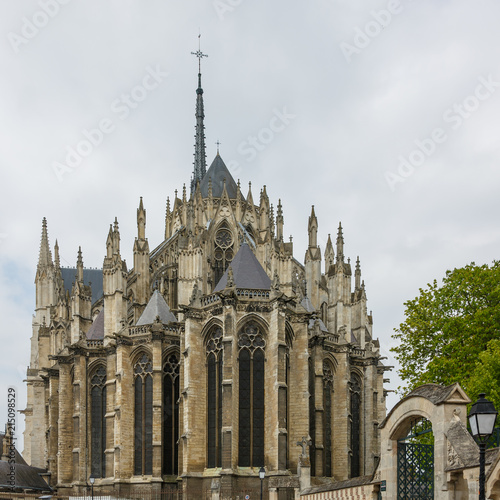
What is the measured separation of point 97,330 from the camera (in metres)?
46.9

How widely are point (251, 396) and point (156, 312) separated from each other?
874cm

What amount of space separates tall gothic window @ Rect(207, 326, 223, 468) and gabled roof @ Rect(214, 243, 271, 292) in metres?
2.51

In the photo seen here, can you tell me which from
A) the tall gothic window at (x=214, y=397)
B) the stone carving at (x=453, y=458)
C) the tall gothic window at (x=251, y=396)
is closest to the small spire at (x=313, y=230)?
the tall gothic window at (x=251, y=396)

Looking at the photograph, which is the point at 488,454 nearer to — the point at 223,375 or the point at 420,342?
the point at 420,342

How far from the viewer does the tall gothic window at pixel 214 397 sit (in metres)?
37.2

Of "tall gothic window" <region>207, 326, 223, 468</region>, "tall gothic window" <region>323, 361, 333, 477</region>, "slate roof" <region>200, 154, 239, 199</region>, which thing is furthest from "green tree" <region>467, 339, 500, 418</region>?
"slate roof" <region>200, 154, 239, 199</region>

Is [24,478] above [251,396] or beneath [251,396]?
beneath

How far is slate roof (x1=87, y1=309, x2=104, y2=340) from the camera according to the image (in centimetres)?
4653

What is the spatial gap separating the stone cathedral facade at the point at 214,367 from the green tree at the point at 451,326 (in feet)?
21.8

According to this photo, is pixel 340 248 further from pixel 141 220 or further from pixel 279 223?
pixel 141 220

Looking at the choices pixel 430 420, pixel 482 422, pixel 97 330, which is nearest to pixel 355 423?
pixel 97 330

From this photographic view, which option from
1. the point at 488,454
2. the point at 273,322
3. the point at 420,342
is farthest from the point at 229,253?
the point at 488,454

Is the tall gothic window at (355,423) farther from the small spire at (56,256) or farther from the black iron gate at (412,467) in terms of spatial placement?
the black iron gate at (412,467)

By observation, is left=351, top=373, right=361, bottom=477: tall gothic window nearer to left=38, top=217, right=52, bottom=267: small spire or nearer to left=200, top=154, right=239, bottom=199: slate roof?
left=200, top=154, right=239, bottom=199: slate roof
